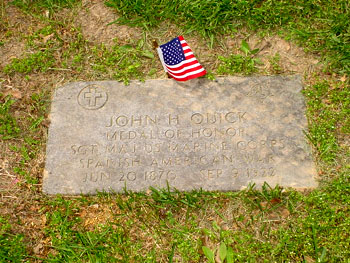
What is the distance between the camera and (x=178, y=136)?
3.48 m

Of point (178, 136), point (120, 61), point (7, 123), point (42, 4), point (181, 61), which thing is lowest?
point (7, 123)

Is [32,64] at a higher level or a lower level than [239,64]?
lower

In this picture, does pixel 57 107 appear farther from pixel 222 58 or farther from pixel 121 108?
pixel 222 58

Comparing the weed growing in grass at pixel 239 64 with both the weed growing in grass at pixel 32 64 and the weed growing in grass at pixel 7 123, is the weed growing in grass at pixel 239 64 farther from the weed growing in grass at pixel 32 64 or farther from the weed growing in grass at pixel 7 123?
the weed growing in grass at pixel 7 123

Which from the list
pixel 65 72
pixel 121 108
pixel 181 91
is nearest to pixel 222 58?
pixel 181 91

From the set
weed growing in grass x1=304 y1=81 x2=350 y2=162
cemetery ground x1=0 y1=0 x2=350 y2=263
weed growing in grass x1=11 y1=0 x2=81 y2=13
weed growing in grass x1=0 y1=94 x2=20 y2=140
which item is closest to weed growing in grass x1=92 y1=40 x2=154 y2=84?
cemetery ground x1=0 y1=0 x2=350 y2=263

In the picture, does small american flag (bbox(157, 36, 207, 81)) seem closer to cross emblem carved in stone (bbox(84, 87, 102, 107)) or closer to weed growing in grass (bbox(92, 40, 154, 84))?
weed growing in grass (bbox(92, 40, 154, 84))

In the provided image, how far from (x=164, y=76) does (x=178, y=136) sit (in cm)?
72

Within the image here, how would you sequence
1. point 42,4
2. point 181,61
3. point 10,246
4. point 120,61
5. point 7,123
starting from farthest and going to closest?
point 42,4 < point 120,61 < point 7,123 < point 181,61 < point 10,246

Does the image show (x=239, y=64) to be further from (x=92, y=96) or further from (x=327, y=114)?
(x=92, y=96)

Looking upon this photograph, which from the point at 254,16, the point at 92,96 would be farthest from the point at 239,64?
the point at 92,96

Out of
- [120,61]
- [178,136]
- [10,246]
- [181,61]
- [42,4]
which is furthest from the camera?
[42,4]

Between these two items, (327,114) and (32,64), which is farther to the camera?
(32,64)

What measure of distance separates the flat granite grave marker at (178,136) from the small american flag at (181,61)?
107 millimetres
